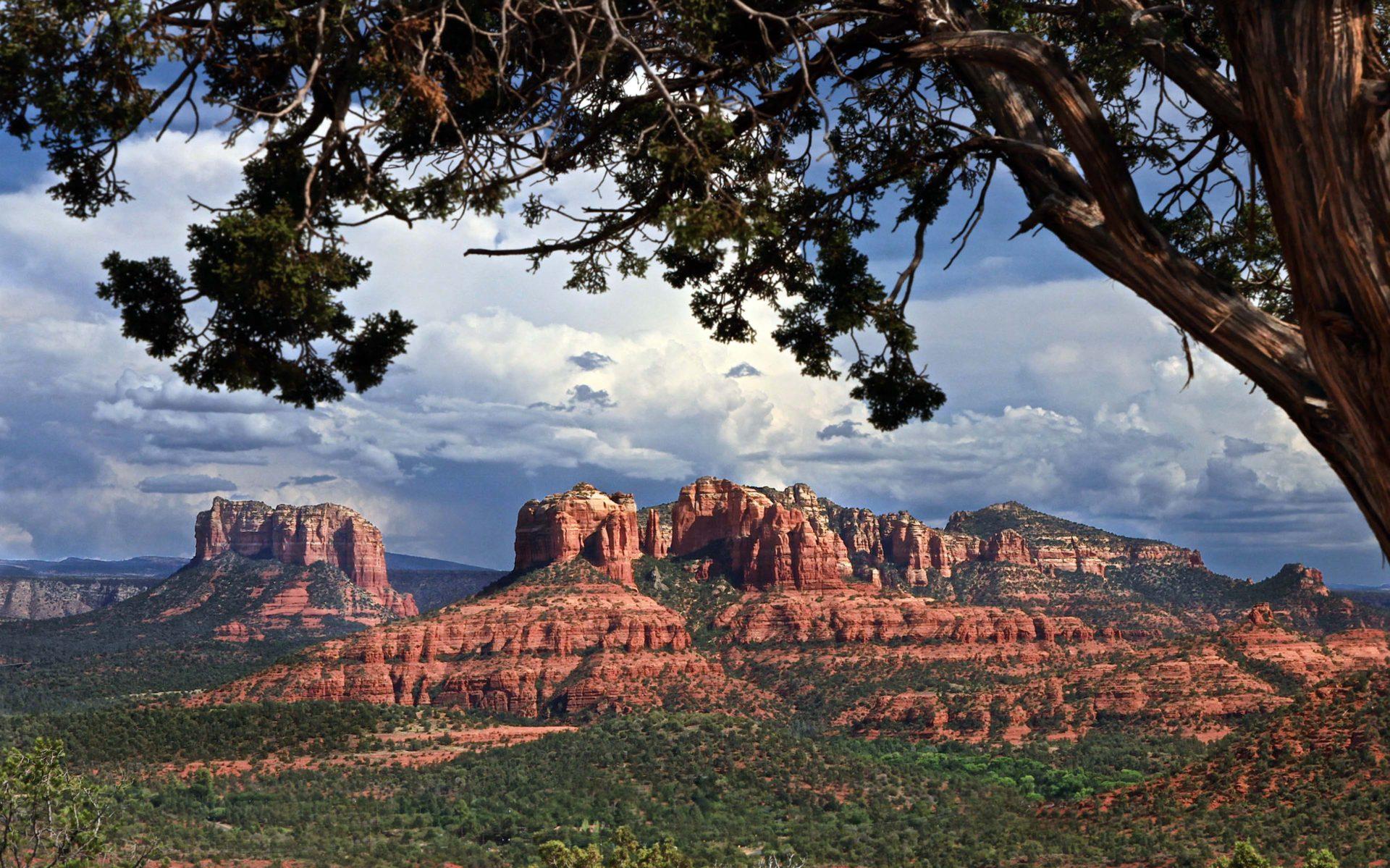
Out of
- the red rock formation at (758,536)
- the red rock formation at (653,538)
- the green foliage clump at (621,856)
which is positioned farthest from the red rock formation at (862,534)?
the green foliage clump at (621,856)

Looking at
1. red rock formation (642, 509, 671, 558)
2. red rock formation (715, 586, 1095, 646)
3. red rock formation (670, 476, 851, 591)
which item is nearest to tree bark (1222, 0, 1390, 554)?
red rock formation (715, 586, 1095, 646)

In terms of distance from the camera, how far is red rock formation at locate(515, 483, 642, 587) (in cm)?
14238

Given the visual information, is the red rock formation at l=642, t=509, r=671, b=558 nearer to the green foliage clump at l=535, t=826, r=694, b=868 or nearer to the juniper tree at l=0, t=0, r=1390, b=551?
the green foliage clump at l=535, t=826, r=694, b=868

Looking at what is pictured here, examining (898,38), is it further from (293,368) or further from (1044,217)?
(293,368)

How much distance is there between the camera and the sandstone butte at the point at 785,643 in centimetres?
9944

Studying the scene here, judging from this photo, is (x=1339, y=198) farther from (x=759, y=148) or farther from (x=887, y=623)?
(x=887, y=623)

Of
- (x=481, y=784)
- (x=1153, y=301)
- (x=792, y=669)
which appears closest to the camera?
(x=1153, y=301)

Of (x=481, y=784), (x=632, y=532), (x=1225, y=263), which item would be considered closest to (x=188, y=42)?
(x=1225, y=263)

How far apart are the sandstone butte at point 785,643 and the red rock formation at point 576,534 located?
23 centimetres

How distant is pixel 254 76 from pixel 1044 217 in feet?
23.0

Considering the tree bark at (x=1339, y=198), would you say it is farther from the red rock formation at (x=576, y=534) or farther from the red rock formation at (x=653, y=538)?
the red rock formation at (x=653, y=538)

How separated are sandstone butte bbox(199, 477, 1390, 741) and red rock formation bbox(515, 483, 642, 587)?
23 cm

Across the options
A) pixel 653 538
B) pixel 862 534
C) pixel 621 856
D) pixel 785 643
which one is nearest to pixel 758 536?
pixel 653 538

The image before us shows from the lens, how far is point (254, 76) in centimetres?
1073
